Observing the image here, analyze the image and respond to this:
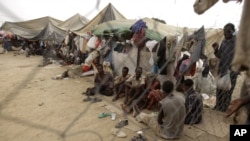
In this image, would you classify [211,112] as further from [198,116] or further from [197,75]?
[197,75]

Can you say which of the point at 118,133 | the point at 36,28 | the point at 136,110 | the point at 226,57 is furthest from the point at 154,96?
the point at 36,28

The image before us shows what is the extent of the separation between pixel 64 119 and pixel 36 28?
11413 millimetres

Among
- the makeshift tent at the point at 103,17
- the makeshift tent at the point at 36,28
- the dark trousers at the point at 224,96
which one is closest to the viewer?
the dark trousers at the point at 224,96

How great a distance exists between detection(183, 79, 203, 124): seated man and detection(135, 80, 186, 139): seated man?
351 mm

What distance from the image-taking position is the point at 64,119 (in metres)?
3.94

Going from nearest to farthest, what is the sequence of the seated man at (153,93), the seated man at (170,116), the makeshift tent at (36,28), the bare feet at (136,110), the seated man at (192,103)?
the seated man at (170,116), the seated man at (192,103), the bare feet at (136,110), the seated man at (153,93), the makeshift tent at (36,28)

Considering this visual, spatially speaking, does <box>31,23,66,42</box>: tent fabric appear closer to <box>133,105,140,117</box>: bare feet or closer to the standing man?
<box>133,105,140,117</box>: bare feet

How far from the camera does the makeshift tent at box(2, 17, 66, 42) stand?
11.9m

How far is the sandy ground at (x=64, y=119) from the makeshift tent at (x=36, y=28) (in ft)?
21.0

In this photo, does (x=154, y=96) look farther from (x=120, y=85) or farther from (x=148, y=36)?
(x=148, y=36)

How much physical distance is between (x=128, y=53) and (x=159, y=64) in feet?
5.10

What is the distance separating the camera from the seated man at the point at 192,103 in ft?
11.6

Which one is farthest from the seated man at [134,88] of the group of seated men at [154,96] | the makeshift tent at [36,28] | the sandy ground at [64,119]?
the makeshift tent at [36,28]

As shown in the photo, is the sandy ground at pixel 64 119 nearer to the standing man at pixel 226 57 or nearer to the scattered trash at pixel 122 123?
the scattered trash at pixel 122 123
